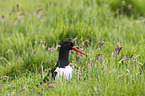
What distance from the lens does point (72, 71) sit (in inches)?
143

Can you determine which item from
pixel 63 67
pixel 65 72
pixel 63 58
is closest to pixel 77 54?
pixel 63 58

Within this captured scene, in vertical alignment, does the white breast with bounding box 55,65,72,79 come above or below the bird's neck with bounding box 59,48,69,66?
below

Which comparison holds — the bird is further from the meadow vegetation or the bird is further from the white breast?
the meadow vegetation

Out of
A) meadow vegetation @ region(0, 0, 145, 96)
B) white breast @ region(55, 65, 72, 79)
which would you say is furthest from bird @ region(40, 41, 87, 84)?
meadow vegetation @ region(0, 0, 145, 96)

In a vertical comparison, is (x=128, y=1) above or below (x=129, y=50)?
above

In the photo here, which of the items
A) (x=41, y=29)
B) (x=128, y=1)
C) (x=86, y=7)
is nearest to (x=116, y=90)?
(x=41, y=29)

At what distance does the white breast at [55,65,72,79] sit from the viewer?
3457 mm

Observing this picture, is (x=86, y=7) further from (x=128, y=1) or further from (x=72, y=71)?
(x=72, y=71)

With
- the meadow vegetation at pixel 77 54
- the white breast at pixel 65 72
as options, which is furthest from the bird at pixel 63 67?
the meadow vegetation at pixel 77 54

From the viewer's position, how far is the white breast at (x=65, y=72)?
346cm

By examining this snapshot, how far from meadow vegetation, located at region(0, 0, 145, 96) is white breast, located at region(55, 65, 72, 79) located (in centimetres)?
10

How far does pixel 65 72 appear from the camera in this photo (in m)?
3.63

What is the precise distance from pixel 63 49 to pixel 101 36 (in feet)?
4.12

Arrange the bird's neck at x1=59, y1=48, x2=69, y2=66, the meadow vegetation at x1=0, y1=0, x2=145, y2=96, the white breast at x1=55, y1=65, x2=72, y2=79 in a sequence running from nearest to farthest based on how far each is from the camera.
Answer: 1. the meadow vegetation at x1=0, y1=0, x2=145, y2=96
2. the white breast at x1=55, y1=65, x2=72, y2=79
3. the bird's neck at x1=59, y1=48, x2=69, y2=66
